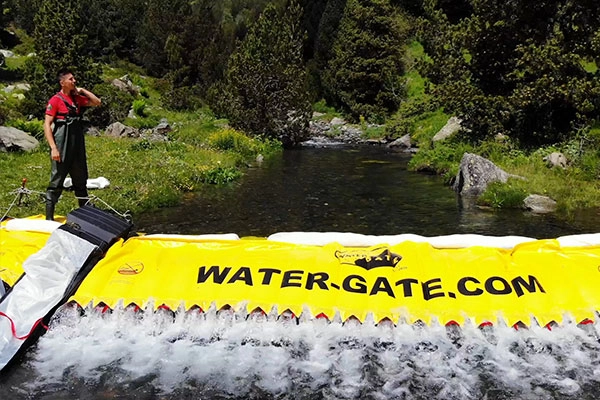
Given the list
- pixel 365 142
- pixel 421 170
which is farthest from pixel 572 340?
pixel 365 142

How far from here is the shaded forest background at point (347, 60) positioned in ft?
55.9


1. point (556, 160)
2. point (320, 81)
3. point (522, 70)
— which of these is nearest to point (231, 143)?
point (522, 70)

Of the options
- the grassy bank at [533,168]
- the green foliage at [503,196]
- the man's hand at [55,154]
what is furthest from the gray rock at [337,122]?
the man's hand at [55,154]

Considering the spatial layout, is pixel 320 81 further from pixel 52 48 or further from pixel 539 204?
pixel 539 204

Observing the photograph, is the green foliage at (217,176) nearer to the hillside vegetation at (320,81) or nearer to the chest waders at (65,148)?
the hillside vegetation at (320,81)

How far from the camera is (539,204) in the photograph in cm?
1255

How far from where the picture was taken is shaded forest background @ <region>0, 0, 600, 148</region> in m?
17.0

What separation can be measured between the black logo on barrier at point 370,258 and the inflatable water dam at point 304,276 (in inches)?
0.5

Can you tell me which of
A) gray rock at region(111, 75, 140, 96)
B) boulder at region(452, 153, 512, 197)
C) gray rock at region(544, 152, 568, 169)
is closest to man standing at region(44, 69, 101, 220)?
boulder at region(452, 153, 512, 197)

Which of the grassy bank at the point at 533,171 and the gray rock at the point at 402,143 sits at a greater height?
the grassy bank at the point at 533,171

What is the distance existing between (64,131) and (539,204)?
33.6 ft

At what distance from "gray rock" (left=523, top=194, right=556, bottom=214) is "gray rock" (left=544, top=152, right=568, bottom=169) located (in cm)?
329

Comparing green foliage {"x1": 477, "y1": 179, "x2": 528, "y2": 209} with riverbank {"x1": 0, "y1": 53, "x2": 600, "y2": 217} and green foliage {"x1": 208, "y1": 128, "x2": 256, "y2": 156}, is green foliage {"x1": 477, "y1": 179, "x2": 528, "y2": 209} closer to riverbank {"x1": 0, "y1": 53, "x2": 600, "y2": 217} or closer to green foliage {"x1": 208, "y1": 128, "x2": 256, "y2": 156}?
riverbank {"x1": 0, "y1": 53, "x2": 600, "y2": 217}

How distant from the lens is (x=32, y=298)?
551cm
